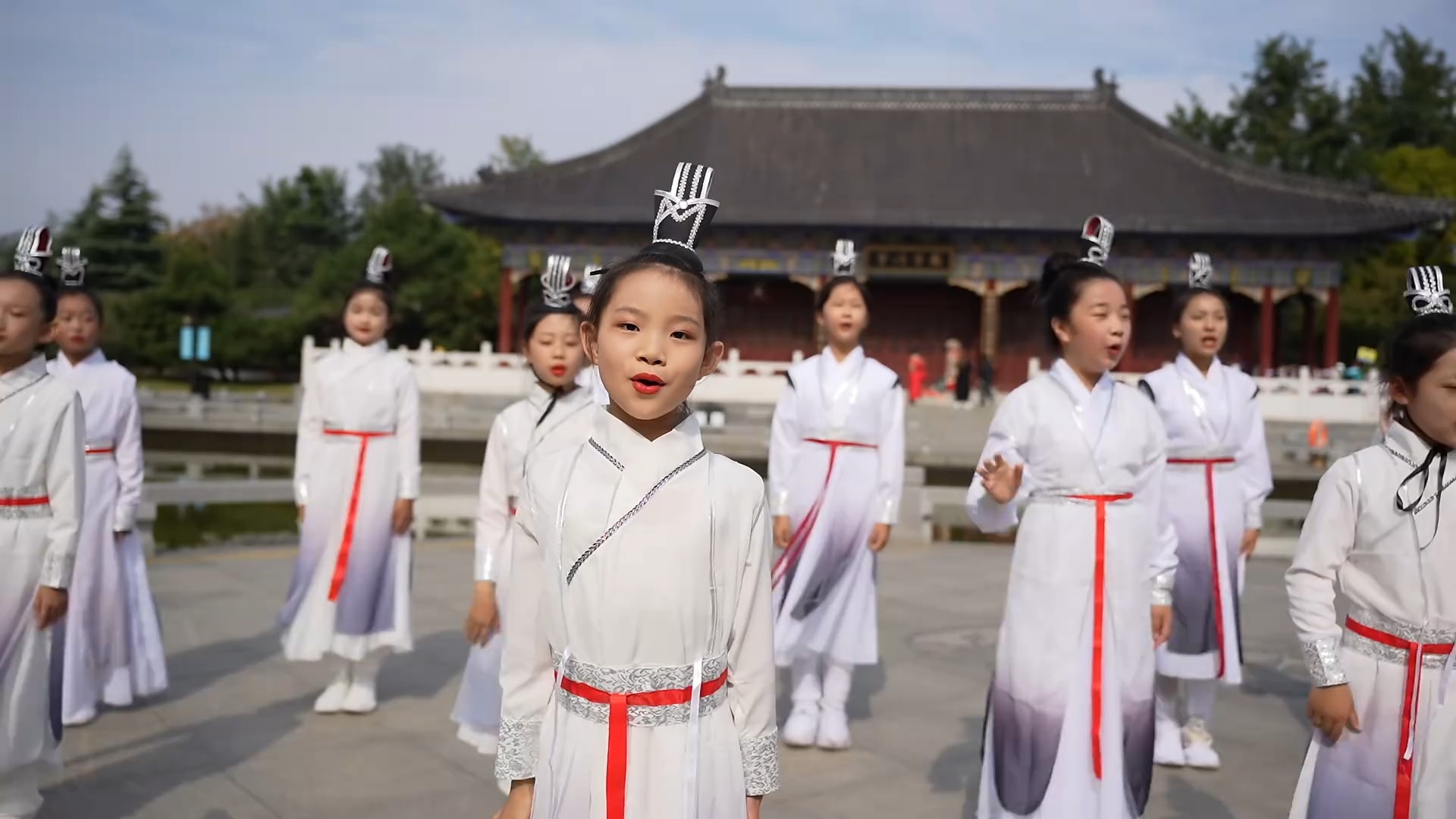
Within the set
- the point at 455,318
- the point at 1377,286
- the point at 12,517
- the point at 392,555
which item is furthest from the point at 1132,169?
the point at 12,517

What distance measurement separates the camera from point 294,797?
403 cm

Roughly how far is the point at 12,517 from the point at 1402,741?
144 inches

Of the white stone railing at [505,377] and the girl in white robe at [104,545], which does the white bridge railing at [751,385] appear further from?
the girl in white robe at [104,545]

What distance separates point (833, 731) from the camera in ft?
15.7

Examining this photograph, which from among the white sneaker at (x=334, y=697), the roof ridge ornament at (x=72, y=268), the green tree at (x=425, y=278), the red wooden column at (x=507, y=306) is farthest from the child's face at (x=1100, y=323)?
the green tree at (x=425, y=278)

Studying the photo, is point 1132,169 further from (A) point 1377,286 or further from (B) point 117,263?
(B) point 117,263

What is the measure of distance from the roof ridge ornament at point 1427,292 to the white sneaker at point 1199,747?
222cm

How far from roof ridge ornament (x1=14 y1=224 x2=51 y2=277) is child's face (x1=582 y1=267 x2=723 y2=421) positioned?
265 cm

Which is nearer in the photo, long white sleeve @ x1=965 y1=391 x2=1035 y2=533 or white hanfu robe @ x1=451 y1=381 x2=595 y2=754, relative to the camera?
long white sleeve @ x1=965 y1=391 x2=1035 y2=533

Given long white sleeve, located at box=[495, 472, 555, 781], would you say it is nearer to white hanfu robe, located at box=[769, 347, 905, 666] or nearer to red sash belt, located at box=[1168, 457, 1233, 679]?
white hanfu robe, located at box=[769, 347, 905, 666]

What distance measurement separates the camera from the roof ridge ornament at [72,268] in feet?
16.8

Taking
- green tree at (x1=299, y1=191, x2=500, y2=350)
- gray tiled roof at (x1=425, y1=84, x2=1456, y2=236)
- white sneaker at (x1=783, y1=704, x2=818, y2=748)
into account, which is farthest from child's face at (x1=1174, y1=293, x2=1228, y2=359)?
green tree at (x1=299, y1=191, x2=500, y2=350)

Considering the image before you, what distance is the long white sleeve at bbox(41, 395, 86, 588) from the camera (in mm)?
3385

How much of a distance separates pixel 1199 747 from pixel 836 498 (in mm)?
1714
